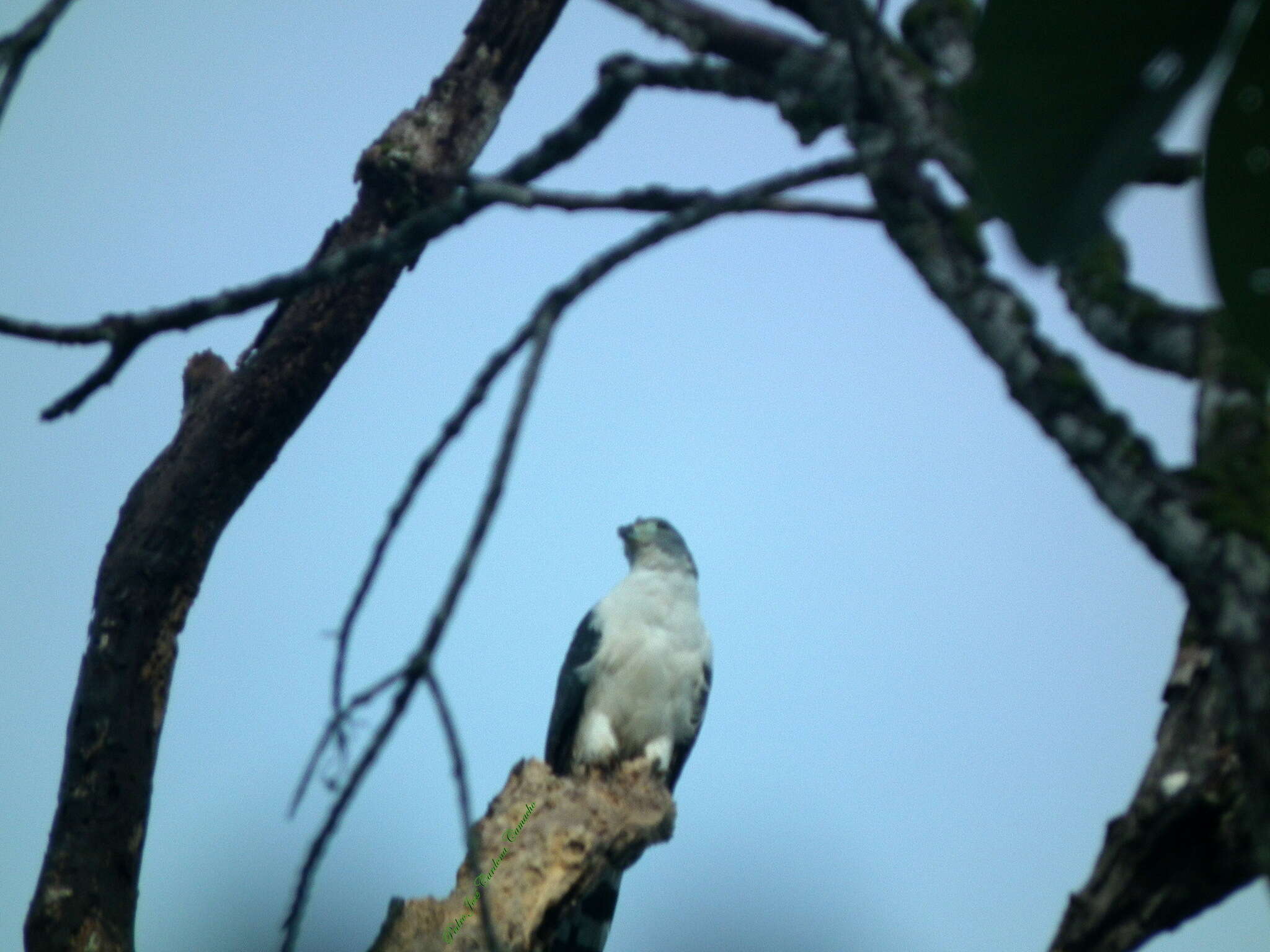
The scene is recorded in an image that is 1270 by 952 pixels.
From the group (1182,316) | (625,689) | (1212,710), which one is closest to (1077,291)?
(1182,316)

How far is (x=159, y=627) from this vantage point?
411cm

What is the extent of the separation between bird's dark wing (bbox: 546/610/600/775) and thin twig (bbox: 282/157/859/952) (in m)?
5.22

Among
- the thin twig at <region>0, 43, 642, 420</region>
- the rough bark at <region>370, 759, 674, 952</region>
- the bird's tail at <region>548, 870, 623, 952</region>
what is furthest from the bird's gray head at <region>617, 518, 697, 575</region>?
the thin twig at <region>0, 43, 642, 420</region>

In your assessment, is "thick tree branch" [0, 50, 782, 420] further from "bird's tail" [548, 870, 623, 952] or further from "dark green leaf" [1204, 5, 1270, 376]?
"bird's tail" [548, 870, 623, 952]

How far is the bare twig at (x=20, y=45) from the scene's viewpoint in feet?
5.74

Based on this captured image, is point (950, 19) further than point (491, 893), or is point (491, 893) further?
point (491, 893)

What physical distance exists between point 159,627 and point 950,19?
317cm

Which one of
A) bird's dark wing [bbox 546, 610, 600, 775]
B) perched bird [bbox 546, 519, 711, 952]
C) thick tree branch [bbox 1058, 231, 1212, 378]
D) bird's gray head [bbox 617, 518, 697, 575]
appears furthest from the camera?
bird's gray head [bbox 617, 518, 697, 575]

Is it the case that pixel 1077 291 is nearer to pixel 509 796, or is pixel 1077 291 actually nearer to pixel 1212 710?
pixel 1212 710

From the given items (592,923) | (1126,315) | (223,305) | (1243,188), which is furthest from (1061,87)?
(592,923)

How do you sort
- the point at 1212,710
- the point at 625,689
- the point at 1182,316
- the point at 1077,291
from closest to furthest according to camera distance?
1. the point at 1182,316
2. the point at 1077,291
3. the point at 1212,710
4. the point at 625,689

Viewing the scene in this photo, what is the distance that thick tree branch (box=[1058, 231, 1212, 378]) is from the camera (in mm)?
1533

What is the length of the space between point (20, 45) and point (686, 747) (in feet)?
18.8

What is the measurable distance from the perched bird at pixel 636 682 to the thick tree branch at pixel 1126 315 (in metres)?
5.28
